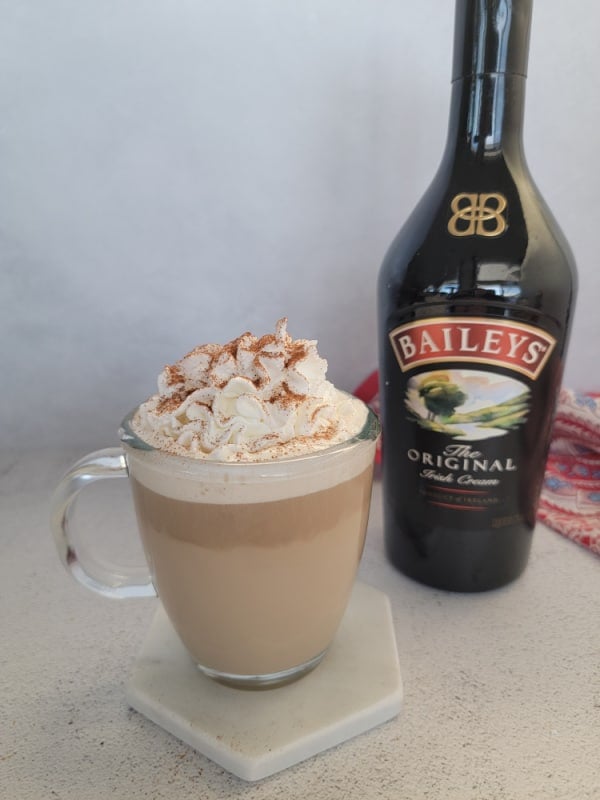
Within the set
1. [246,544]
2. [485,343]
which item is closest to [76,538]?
[246,544]

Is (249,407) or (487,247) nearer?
(249,407)

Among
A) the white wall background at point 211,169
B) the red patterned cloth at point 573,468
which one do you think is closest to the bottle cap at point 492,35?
the white wall background at point 211,169

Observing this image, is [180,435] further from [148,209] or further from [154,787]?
[148,209]


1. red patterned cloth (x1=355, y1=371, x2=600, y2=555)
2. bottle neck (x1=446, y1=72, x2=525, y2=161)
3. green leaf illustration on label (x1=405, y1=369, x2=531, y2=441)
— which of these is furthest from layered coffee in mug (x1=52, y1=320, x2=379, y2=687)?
red patterned cloth (x1=355, y1=371, x2=600, y2=555)

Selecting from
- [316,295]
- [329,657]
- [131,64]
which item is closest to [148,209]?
[131,64]

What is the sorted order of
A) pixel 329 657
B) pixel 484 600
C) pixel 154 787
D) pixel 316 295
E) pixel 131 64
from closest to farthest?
1. pixel 154 787
2. pixel 329 657
3. pixel 484 600
4. pixel 131 64
5. pixel 316 295

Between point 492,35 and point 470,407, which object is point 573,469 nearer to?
point 470,407
